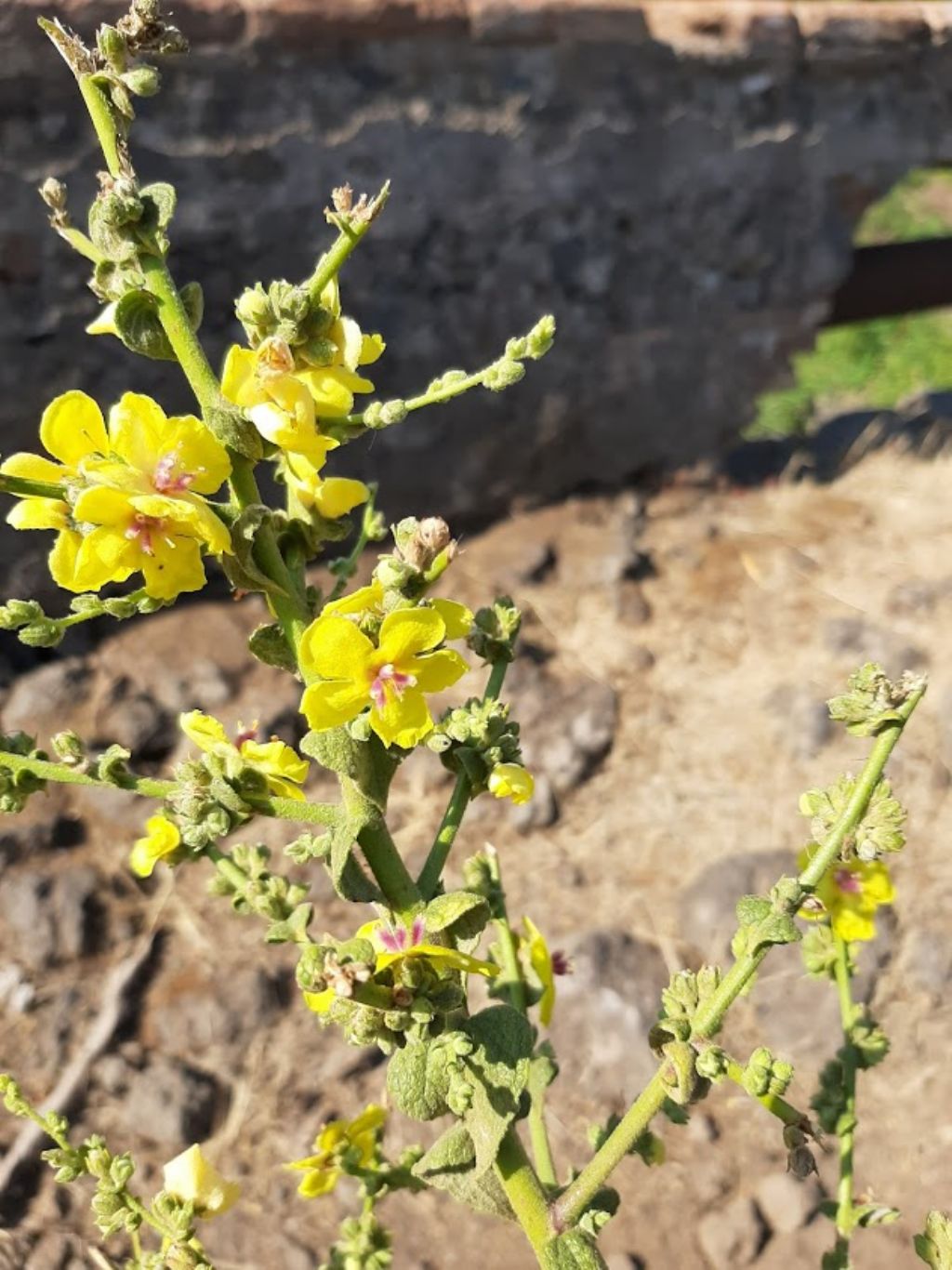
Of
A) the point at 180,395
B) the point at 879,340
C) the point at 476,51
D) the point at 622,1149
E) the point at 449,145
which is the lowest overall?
the point at 879,340

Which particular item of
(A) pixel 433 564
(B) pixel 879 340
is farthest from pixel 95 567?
(B) pixel 879 340

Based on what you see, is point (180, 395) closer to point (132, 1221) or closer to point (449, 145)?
point (449, 145)

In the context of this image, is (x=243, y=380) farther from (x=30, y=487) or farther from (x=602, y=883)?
(x=602, y=883)

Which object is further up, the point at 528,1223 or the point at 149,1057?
the point at 528,1223

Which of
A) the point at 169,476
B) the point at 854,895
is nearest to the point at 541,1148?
the point at 854,895

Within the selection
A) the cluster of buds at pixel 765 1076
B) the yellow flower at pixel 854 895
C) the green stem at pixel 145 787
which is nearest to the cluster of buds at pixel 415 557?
the green stem at pixel 145 787

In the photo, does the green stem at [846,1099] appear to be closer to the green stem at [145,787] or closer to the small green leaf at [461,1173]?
the small green leaf at [461,1173]
